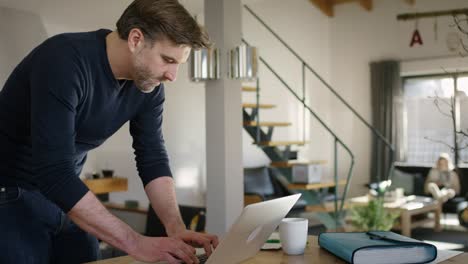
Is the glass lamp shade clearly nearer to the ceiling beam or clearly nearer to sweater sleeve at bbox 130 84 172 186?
sweater sleeve at bbox 130 84 172 186

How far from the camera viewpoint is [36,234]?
64.7 inches

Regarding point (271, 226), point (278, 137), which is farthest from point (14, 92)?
point (278, 137)

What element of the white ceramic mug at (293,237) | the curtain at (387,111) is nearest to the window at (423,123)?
the curtain at (387,111)

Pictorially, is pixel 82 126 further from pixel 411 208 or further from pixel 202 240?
pixel 411 208

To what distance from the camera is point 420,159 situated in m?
9.81

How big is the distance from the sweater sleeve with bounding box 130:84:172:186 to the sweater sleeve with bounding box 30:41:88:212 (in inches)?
15.4

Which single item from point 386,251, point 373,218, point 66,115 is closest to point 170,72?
point 66,115

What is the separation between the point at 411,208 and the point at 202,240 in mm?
6171

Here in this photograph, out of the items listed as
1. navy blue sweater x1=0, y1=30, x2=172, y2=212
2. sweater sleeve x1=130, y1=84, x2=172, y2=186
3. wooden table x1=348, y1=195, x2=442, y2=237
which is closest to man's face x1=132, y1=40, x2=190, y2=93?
navy blue sweater x1=0, y1=30, x2=172, y2=212

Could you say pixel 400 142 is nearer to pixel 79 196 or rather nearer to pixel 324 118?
pixel 324 118

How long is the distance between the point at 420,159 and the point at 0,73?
6.81 metres

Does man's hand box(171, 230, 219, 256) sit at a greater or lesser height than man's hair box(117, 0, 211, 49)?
lesser

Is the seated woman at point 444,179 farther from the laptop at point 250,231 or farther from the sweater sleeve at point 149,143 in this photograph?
the laptop at point 250,231

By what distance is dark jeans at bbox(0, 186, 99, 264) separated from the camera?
1.56 metres
